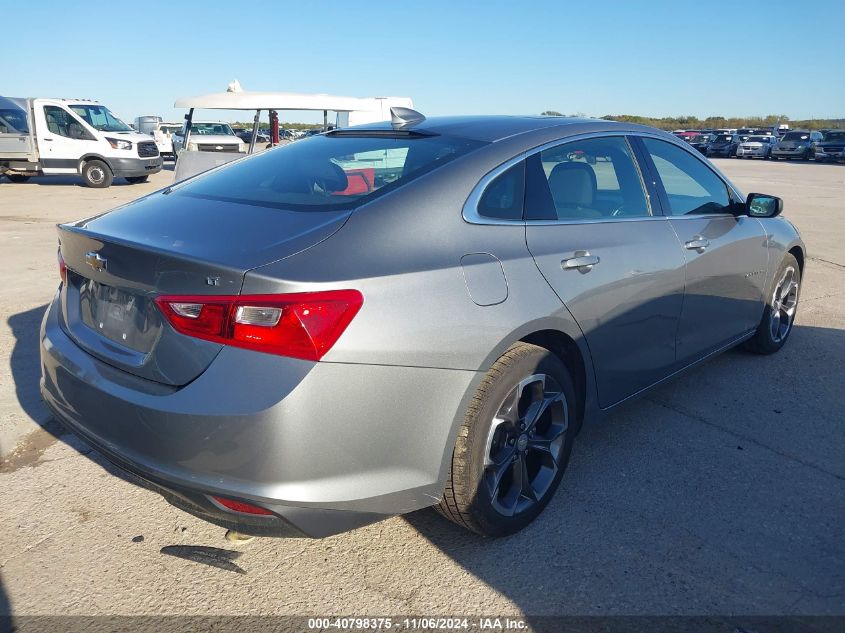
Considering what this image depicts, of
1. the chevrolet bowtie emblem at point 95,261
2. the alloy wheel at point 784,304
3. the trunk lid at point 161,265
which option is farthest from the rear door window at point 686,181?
the chevrolet bowtie emblem at point 95,261

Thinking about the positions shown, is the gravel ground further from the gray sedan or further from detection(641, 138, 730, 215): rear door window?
detection(641, 138, 730, 215): rear door window

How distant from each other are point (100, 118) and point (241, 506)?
19.4m

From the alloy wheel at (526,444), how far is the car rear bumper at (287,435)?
33 centimetres

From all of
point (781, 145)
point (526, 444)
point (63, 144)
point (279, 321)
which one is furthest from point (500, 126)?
point (781, 145)

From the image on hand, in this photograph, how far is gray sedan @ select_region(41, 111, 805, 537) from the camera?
211cm

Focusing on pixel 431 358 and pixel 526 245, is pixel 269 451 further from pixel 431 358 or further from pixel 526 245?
pixel 526 245

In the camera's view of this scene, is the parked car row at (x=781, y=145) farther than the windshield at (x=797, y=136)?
No

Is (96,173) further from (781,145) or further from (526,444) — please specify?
(781,145)

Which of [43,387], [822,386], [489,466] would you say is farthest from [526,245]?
[822,386]

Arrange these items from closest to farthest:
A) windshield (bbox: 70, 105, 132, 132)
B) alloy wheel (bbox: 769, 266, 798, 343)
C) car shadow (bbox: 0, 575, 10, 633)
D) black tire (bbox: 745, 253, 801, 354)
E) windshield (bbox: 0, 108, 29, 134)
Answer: car shadow (bbox: 0, 575, 10, 633)
black tire (bbox: 745, 253, 801, 354)
alloy wheel (bbox: 769, 266, 798, 343)
windshield (bbox: 0, 108, 29, 134)
windshield (bbox: 70, 105, 132, 132)

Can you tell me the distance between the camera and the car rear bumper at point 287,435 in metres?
2.07

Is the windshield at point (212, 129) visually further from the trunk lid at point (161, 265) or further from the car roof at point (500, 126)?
the trunk lid at point (161, 265)

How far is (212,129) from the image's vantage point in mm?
27594

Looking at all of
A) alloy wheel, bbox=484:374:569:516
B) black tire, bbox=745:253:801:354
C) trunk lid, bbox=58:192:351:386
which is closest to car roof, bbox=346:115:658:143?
trunk lid, bbox=58:192:351:386
